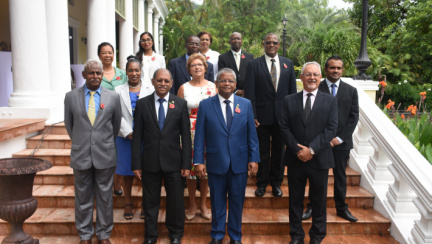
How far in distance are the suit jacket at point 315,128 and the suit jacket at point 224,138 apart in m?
0.41

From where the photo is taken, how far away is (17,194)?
3742 mm

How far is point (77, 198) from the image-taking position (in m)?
3.86

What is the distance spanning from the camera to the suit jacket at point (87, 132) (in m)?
3.75

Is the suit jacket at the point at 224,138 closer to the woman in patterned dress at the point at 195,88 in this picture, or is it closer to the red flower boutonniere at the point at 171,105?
the red flower boutonniere at the point at 171,105

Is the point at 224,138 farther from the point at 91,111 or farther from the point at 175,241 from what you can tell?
the point at 91,111

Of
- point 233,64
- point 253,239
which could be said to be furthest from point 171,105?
point 253,239

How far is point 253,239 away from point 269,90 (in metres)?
1.89

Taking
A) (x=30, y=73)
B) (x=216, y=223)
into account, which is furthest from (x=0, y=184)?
(x=30, y=73)

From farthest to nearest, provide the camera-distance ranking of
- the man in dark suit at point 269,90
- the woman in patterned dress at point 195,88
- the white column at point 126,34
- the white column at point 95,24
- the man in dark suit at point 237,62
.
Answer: the white column at point 126,34, the white column at point 95,24, the man in dark suit at point 237,62, the man in dark suit at point 269,90, the woman in patterned dress at point 195,88

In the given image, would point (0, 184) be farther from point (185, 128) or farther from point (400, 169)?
point (400, 169)

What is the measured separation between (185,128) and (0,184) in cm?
204

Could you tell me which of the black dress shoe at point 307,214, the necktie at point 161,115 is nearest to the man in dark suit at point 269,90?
the black dress shoe at point 307,214

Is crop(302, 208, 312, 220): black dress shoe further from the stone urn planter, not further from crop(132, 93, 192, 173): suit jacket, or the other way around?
the stone urn planter

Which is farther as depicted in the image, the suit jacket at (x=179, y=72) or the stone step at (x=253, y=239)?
the suit jacket at (x=179, y=72)
